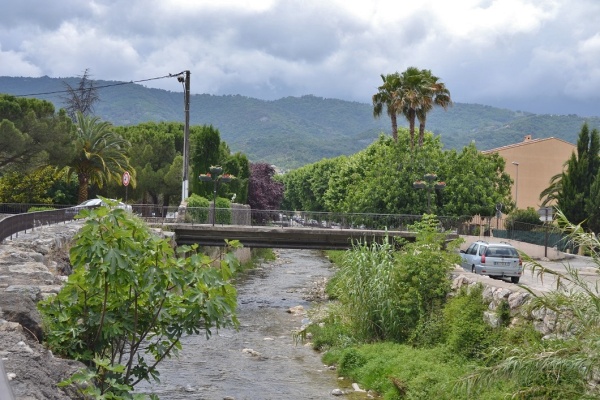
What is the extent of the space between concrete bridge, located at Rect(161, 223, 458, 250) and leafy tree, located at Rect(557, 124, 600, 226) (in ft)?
65.2

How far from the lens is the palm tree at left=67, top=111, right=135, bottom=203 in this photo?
52781mm

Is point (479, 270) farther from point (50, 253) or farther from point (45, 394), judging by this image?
point (45, 394)

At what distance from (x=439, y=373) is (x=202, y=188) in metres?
39.1

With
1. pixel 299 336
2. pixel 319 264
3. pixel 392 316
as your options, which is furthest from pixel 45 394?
pixel 319 264

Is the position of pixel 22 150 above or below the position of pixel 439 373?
above

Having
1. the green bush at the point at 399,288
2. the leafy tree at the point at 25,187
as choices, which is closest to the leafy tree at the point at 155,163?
the leafy tree at the point at 25,187

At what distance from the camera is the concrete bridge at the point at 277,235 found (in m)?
35.4

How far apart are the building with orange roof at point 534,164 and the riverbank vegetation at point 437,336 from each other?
5268cm

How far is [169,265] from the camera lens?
10.1 meters

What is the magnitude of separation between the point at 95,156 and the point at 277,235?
2175cm

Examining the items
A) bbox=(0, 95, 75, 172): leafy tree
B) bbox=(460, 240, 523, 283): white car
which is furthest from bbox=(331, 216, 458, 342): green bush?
bbox=(0, 95, 75, 172): leafy tree

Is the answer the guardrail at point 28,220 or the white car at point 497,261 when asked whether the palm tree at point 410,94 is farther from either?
the guardrail at point 28,220

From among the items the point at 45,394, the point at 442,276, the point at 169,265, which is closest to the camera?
the point at 45,394

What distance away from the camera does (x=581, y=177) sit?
53312 mm
